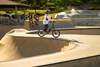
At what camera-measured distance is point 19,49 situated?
19.8 meters

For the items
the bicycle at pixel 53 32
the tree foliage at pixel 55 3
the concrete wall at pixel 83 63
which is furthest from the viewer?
the tree foliage at pixel 55 3

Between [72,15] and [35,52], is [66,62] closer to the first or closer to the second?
[35,52]

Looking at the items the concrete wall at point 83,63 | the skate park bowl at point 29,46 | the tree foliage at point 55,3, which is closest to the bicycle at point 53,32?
the skate park bowl at point 29,46

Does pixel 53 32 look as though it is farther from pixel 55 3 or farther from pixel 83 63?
pixel 55 3

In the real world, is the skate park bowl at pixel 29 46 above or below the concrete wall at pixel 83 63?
below

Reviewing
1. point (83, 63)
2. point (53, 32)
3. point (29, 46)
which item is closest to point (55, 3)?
point (53, 32)

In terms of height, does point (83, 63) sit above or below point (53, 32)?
above

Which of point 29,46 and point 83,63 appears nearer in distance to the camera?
point 83,63

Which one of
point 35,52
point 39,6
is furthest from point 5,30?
point 39,6

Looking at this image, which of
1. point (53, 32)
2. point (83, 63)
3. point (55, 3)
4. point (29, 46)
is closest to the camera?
point (83, 63)

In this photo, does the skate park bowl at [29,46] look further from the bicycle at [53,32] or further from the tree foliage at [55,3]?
the tree foliage at [55,3]

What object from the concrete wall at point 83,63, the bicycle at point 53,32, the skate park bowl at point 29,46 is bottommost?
the skate park bowl at point 29,46

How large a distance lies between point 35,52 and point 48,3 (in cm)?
3743

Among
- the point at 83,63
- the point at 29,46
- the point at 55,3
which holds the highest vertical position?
the point at 83,63
